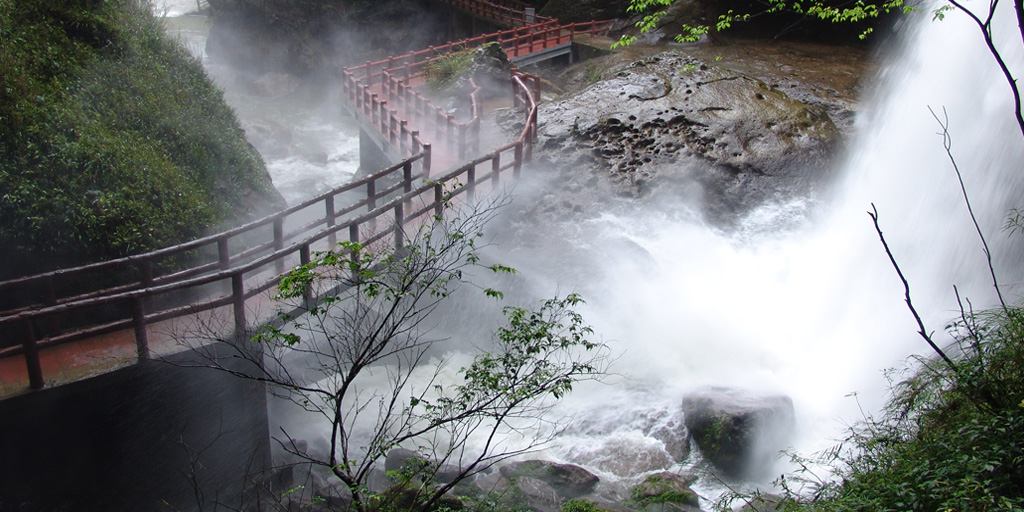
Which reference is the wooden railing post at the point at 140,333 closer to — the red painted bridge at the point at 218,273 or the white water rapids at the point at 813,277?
the red painted bridge at the point at 218,273

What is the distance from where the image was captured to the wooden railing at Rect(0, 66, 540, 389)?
6.82 metres

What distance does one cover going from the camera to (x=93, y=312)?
932cm

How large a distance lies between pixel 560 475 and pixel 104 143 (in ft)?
28.3

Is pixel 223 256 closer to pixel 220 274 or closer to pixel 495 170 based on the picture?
pixel 220 274

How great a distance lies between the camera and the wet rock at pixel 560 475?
329 inches

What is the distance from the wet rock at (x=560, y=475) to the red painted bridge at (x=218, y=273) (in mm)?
3377

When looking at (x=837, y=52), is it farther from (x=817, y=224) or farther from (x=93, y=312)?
(x=93, y=312)

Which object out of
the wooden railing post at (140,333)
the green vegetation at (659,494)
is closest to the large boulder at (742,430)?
the green vegetation at (659,494)

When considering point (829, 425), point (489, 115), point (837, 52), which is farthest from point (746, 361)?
point (837, 52)

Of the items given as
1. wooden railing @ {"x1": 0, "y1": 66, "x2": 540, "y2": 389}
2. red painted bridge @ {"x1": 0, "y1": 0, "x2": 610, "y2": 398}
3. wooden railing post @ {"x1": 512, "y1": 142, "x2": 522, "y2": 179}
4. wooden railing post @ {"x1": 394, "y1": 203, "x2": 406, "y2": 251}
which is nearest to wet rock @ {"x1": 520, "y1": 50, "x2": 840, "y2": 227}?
wooden railing post @ {"x1": 512, "y1": 142, "x2": 522, "y2": 179}

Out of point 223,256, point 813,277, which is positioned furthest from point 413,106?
point 813,277

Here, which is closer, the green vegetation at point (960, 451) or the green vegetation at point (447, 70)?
the green vegetation at point (960, 451)

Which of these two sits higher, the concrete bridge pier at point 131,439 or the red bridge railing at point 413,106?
the red bridge railing at point 413,106

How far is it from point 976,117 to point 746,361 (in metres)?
6.51
